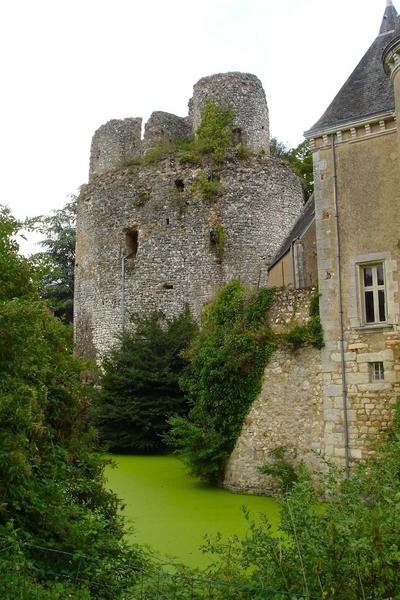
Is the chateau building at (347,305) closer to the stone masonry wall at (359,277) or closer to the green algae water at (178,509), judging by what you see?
the stone masonry wall at (359,277)

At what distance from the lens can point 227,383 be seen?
1230 cm

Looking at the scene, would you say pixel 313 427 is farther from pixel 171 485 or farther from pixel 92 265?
pixel 92 265

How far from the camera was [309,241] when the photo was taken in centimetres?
1429

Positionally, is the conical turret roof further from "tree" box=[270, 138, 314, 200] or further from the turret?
"tree" box=[270, 138, 314, 200]

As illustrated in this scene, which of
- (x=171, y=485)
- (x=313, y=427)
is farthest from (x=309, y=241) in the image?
(x=171, y=485)

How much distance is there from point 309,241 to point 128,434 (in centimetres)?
820

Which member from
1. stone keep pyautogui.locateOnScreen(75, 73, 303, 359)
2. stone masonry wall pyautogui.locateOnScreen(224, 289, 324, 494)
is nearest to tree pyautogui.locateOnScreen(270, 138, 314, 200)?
stone keep pyautogui.locateOnScreen(75, 73, 303, 359)

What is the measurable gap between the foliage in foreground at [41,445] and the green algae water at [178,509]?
875 mm

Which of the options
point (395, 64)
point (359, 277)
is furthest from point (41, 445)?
point (395, 64)

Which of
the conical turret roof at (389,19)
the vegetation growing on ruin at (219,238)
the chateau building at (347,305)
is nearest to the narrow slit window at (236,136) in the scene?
the vegetation growing on ruin at (219,238)

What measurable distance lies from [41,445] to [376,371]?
6418mm

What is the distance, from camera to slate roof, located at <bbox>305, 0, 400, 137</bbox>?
11.1 m

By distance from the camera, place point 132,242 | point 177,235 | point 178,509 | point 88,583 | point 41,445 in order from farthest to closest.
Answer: point 132,242 < point 177,235 < point 178,509 < point 41,445 < point 88,583

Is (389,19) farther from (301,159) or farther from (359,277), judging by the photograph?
(301,159)
